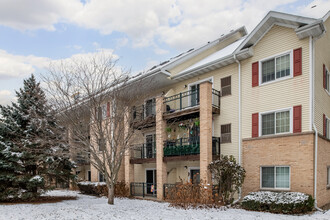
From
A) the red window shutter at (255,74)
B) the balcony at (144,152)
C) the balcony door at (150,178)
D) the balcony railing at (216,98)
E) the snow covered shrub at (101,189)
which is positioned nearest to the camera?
the red window shutter at (255,74)

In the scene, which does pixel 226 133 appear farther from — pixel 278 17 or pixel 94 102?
pixel 94 102

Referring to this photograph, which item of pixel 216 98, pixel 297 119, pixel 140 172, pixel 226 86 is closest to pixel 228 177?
pixel 297 119

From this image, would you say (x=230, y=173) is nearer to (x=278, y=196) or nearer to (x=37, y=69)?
(x=278, y=196)

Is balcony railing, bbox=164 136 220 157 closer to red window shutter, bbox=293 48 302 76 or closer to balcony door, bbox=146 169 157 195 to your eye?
balcony door, bbox=146 169 157 195

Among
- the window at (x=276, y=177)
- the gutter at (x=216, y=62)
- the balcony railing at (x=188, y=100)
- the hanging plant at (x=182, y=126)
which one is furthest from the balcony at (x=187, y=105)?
the window at (x=276, y=177)

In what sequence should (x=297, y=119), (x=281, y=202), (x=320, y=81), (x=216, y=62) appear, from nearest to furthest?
(x=281, y=202)
(x=297, y=119)
(x=320, y=81)
(x=216, y=62)

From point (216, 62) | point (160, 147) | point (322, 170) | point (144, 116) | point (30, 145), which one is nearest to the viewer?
point (322, 170)

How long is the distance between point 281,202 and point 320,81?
664 centimetres

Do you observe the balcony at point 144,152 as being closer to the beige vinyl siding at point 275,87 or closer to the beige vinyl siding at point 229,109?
the beige vinyl siding at point 229,109

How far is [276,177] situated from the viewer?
45.1 ft

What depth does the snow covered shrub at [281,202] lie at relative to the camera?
11734mm

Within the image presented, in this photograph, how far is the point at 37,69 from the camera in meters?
16.0

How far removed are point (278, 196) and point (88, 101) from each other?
1020 cm

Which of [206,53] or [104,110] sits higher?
[206,53]
